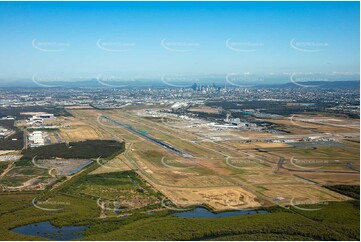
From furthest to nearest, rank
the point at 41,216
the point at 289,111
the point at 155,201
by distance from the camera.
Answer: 1. the point at 289,111
2. the point at 155,201
3. the point at 41,216

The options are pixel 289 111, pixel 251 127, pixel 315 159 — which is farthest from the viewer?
pixel 289 111

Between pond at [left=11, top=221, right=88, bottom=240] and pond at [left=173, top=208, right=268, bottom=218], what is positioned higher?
pond at [left=173, top=208, right=268, bottom=218]

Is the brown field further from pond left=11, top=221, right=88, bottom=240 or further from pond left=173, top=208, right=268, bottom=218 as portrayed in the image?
pond left=11, top=221, right=88, bottom=240

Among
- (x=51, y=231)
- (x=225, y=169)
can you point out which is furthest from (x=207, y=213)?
(x=225, y=169)

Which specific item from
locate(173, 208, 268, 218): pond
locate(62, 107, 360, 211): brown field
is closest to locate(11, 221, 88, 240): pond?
locate(173, 208, 268, 218): pond

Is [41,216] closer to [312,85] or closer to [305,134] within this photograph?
[305,134]

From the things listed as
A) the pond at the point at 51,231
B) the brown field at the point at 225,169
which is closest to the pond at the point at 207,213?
the brown field at the point at 225,169

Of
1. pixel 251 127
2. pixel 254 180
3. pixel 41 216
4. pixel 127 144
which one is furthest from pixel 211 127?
pixel 41 216

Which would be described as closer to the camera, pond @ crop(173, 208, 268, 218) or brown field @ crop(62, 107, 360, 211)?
pond @ crop(173, 208, 268, 218)

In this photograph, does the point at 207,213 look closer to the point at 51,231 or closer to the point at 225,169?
the point at 51,231
